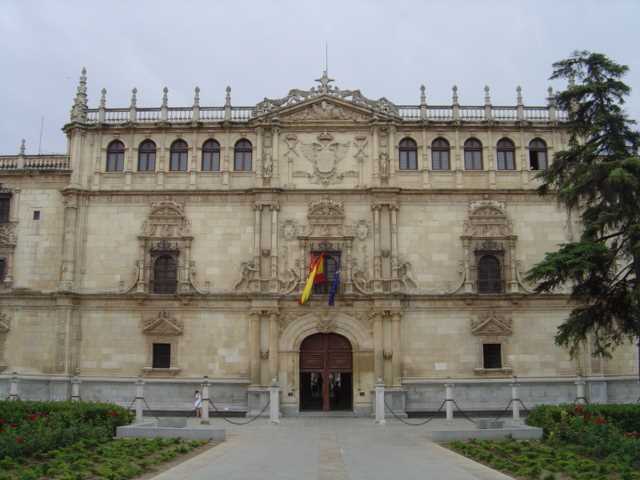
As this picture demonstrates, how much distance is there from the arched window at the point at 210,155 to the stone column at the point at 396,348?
13184 millimetres

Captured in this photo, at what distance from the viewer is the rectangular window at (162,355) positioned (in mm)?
36688

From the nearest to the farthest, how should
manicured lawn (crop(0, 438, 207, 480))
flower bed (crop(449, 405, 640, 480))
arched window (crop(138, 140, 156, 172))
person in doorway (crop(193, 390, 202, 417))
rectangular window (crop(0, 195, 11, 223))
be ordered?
manicured lawn (crop(0, 438, 207, 480)) < flower bed (crop(449, 405, 640, 480)) < person in doorway (crop(193, 390, 202, 417)) < rectangular window (crop(0, 195, 11, 223)) < arched window (crop(138, 140, 156, 172))

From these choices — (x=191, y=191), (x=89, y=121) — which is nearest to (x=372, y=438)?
(x=191, y=191)

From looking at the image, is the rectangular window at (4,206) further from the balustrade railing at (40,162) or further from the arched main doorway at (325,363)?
the arched main doorway at (325,363)

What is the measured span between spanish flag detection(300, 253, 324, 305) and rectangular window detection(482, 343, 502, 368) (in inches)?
375

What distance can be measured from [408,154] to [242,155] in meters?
9.39

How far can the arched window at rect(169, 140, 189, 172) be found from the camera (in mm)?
38844

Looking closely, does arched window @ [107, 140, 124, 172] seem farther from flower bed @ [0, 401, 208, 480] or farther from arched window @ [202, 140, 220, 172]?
flower bed @ [0, 401, 208, 480]

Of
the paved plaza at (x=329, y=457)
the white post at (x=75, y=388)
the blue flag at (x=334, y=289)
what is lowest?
the paved plaza at (x=329, y=457)

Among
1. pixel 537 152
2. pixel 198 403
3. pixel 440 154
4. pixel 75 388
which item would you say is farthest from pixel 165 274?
pixel 537 152

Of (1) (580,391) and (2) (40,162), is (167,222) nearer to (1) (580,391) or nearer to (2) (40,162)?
(2) (40,162)

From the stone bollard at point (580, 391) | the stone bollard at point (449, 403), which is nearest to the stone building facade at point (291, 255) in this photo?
the stone bollard at point (580, 391)

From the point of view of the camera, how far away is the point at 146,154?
3906 cm

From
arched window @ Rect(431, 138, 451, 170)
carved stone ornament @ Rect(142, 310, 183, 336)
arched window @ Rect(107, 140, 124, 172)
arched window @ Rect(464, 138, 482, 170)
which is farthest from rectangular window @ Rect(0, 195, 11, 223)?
arched window @ Rect(464, 138, 482, 170)
